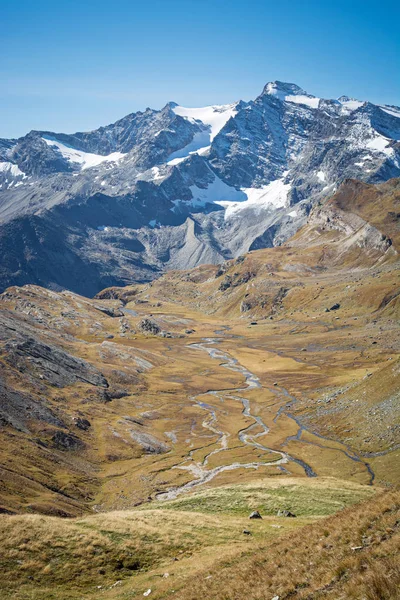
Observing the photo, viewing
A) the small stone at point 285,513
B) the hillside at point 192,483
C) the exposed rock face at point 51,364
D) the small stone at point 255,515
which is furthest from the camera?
the exposed rock face at point 51,364

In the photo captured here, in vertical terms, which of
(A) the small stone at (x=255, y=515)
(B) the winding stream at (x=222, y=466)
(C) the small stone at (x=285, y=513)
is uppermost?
(A) the small stone at (x=255, y=515)

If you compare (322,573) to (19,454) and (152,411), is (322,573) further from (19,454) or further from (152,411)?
(152,411)

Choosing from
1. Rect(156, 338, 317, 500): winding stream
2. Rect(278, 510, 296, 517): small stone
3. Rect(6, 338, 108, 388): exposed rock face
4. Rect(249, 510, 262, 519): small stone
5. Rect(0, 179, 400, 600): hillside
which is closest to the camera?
Rect(0, 179, 400, 600): hillside

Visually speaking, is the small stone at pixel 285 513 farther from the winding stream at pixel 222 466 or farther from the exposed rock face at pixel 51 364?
the exposed rock face at pixel 51 364

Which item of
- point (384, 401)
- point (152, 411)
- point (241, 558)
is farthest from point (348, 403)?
point (241, 558)

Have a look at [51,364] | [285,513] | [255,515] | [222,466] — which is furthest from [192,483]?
[51,364]

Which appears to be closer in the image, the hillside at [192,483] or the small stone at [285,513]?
the hillside at [192,483]

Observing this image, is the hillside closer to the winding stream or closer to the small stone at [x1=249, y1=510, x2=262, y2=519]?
the winding stream

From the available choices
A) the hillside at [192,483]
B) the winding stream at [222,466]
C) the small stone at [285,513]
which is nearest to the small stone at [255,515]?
the hillside at [192,483]

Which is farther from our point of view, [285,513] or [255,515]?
[285,513]

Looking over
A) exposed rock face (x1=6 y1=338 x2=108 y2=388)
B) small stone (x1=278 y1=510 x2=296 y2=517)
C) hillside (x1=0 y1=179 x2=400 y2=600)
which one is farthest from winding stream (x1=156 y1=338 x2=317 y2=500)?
exposed rock face (x1=6 y1=338 x2=108 y2=388)

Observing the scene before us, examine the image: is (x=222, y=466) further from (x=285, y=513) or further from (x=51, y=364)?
(x=51, y=364)
